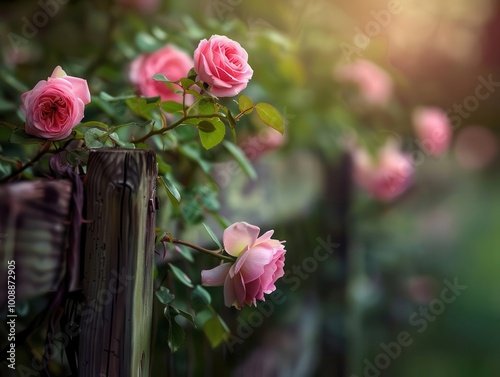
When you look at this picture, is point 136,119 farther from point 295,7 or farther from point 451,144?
point 451,144

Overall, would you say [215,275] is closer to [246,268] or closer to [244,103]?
[246,268]


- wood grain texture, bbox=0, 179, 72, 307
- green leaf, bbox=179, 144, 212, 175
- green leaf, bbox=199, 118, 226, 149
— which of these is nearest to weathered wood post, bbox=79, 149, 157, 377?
wood grain texture, bbox=0, 179, 72, 307

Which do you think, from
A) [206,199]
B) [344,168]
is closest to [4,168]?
[206,199]

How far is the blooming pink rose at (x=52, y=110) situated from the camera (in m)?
0.81

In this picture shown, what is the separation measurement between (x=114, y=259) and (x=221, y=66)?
26 centimetres

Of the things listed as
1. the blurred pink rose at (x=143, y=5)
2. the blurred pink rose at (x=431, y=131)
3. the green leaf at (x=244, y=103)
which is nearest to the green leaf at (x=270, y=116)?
the green leaf at (x=244, y=103)

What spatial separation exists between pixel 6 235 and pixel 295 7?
136 centimetres

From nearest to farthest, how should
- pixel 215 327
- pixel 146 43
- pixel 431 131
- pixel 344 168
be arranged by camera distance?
pixel 215 327, pixel 146 43, pixel 344 168, pixel 431 131

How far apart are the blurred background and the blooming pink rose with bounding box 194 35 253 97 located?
0.40 m

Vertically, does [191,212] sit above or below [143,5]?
above

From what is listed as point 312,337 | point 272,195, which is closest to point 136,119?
point 272,195

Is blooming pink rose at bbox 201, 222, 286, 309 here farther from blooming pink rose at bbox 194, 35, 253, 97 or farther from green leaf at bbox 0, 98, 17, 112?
green leaf at bbox 0, 98, 17, 112

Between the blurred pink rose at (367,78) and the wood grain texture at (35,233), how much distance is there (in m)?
1.35

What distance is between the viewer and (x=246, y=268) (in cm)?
84
